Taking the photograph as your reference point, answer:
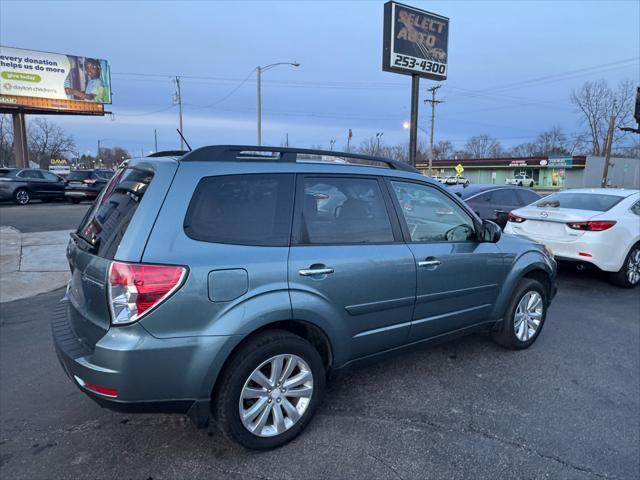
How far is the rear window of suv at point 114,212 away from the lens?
94.6 inches

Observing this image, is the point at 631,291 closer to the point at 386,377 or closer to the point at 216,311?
the point at 386,377

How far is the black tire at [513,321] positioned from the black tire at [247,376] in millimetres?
2283

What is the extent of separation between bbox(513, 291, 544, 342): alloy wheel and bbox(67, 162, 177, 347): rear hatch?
349cm

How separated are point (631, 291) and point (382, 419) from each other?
19.0 feet

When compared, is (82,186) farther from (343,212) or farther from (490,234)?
(490,234)

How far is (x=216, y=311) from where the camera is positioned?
2346 mm

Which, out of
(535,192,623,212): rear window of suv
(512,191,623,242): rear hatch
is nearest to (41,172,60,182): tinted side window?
(512,191,623,242): rear hatch

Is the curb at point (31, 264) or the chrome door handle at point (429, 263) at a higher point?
the chrome door handle at point (429, 263)

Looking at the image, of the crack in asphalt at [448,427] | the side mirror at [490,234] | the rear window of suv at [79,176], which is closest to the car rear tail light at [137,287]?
the crack in asphalt at [448,427]

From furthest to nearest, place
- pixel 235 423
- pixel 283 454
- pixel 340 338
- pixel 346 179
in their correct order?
1. pixel 346 179
2. pixel 340 338
3. pixel 283 454
4. pixel 235 423

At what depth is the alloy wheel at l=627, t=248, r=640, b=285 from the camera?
666 cm

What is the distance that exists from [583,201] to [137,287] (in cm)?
724

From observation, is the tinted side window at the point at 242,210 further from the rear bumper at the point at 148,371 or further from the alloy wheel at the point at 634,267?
the alloy wheel at the point at 634,267

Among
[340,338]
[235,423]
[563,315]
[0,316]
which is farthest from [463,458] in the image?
[0,316]
